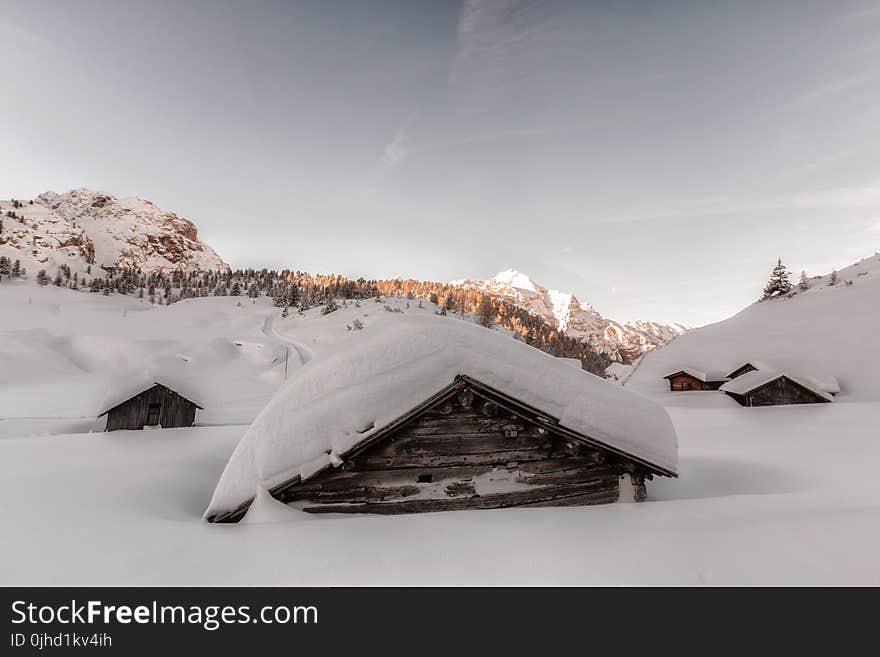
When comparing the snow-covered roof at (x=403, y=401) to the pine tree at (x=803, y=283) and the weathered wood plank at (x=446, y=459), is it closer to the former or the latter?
the weathered wood plank at (x=446, y=459)

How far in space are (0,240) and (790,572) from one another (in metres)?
167

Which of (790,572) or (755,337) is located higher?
(755,337)

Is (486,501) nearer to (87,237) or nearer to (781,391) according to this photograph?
(781,391)

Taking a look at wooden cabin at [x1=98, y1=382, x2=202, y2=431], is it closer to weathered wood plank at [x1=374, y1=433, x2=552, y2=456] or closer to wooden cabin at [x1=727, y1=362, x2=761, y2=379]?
weathered wood plank at [x1=374, y1=433, x2=552, y2=456]

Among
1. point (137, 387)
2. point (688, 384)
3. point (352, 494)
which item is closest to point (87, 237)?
point (137, 387)

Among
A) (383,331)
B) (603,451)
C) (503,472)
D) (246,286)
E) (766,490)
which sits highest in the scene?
(246,286)

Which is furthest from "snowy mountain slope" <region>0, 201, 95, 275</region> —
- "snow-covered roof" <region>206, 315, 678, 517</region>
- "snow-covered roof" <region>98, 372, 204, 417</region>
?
"snow-covered roof" <region>206, 315, 678, 517</region>

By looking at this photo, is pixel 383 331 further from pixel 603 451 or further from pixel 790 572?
pixel 790 572

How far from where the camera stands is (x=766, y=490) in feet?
23.2

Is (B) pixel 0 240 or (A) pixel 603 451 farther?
(B) pixel 0 240

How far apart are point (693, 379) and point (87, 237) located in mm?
193590
